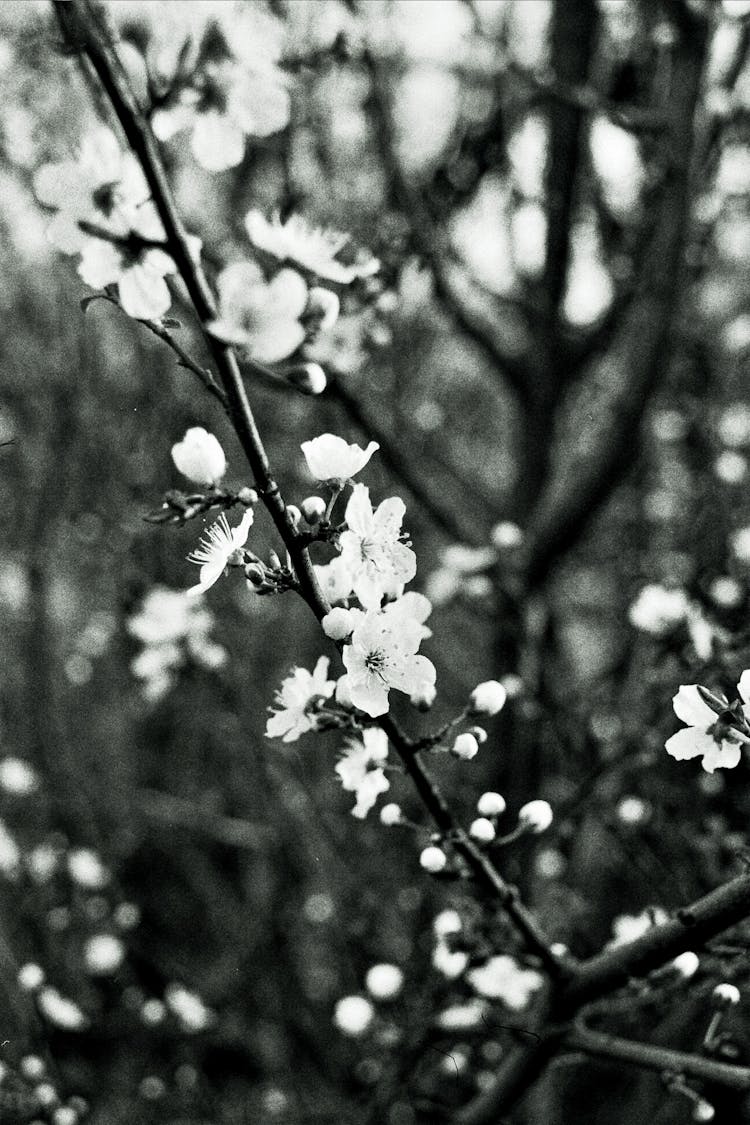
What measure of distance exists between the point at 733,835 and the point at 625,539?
266 centimetres

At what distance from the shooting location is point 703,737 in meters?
1.64

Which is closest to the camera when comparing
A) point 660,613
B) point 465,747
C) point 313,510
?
point 313,510

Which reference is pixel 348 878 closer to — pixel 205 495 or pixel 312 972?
pixel 312 972

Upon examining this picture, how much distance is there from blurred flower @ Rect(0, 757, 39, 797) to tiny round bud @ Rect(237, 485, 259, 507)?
345 centimetres

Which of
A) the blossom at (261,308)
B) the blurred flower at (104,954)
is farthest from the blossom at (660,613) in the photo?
the blurred flower at (104,954)

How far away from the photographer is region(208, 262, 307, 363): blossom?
122cm

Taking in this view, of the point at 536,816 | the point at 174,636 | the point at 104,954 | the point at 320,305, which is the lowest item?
the point at 104,954

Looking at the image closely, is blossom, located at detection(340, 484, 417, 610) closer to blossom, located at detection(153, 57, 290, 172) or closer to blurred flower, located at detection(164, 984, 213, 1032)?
blossom, located at detection(153, 57, 290, 172)

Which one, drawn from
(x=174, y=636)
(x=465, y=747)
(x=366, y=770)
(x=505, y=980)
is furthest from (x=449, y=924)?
(x=174, y=636)

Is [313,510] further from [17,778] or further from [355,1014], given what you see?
[17,778]

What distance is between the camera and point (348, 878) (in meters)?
3.65

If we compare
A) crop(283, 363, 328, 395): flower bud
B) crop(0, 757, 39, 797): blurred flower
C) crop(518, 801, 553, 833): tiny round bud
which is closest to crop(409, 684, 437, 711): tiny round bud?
crop(518, 801, 553, 833): tiny round bud

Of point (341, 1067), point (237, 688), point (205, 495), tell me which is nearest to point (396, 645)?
point (205, 495)

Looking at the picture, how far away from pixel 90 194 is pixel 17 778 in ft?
12.0
